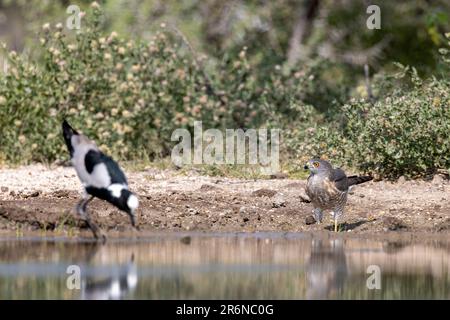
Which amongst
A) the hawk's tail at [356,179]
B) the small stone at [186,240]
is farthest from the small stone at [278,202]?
the small stone at [186,240]

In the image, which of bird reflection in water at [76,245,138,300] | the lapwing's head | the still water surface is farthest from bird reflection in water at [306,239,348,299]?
bird reflection in water at [76,245,138,300]

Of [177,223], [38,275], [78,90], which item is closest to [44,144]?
[78,90]

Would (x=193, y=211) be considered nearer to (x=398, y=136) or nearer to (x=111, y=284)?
(x=398, y=136)

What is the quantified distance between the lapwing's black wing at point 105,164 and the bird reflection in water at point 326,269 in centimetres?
185

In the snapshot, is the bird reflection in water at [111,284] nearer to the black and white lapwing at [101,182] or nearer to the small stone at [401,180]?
the black and white lapwing at [101,182]

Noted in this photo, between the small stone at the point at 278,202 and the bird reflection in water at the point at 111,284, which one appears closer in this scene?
the bird reflection in water at the point at 111,284

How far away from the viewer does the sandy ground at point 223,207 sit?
1059cm

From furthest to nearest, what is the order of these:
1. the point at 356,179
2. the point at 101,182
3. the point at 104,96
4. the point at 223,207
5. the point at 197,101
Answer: the point at 197,101
the point at 104,96
the point at 223,207
the point at 356,179
the point at 101,182

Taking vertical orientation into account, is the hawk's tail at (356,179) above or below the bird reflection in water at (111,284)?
above

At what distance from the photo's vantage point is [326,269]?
8.09m

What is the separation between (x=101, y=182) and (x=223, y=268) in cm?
206

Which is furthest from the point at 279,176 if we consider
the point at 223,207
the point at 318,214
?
the point at 318,214

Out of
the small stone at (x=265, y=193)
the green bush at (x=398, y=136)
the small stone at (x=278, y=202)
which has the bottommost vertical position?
the small stone at (x=278, y=202)
